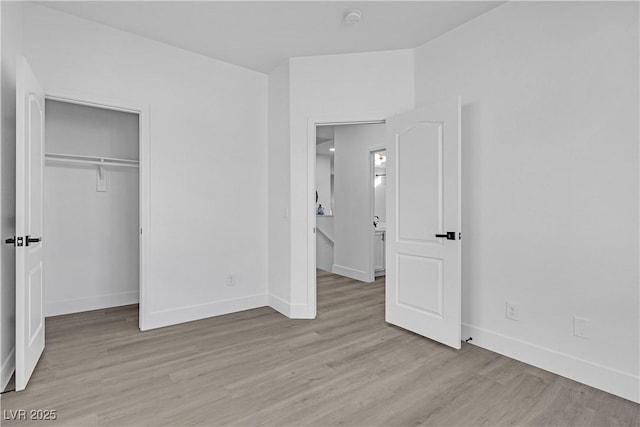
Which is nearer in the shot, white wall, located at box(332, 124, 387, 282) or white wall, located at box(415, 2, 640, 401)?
white wall, located at box(415, 2, 640, 401)

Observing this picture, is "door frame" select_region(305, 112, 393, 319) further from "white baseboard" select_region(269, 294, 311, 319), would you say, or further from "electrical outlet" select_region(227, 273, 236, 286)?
"electrical outlet" select_region(227, 273, 236, 286)

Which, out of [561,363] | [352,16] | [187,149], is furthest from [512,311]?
[187,149]

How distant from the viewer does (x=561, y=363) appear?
7.53ft

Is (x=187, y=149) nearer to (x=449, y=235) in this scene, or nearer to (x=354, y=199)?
(x=449, y=235)

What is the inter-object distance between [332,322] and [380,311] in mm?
650

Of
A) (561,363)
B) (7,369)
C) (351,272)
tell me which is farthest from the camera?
(351,272)

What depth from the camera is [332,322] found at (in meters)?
3.39

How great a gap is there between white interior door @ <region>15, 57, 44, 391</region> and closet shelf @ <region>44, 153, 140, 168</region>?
Answer: 2.88ft

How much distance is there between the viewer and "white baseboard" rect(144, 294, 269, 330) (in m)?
3.23

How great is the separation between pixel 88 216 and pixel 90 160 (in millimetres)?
608

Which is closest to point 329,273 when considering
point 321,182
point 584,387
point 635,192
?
point 321,182

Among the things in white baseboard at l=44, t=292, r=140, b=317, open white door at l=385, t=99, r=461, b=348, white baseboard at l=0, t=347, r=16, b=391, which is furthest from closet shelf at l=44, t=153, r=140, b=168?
open white door at l=385, t=99, r=461, b=348

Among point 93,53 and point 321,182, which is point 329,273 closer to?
point 321,182

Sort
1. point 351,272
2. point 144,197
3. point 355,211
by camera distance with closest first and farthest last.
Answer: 1. point 144,197
2. point 355,211
3. point 351,272
